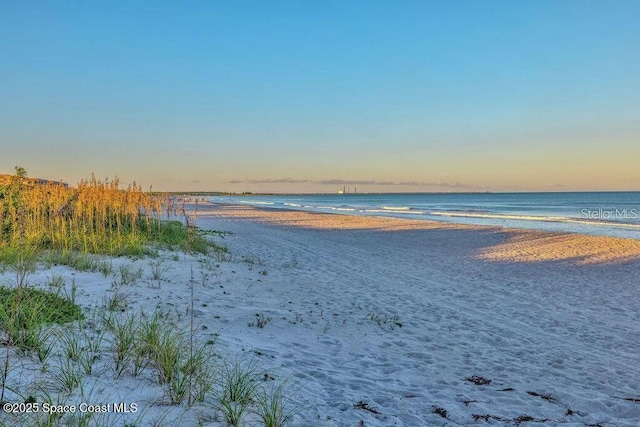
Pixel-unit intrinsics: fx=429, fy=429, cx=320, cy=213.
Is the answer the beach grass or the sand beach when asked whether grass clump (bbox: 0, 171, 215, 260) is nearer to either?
the beach grass

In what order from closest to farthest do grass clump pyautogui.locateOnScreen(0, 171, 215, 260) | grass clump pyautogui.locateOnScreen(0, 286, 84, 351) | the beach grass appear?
the beach grass → grass clump pyautogui.locateOnScreen(0, 286, 84, 351) → grass clump pyautogui.locateOnScreen(0, 171, 215, 260)

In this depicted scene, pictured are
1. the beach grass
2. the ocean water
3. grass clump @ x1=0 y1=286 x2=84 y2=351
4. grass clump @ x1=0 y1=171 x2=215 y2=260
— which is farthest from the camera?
the ocean water

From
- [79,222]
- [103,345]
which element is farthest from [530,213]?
[103,345]

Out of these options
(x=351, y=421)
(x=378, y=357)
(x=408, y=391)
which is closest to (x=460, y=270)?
(x=378, y=357)

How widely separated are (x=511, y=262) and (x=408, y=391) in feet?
38.0

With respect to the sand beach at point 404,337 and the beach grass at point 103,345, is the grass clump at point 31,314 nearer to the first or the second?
the beach grass at point 103,345

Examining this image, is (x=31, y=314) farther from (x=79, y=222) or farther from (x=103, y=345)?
(x=79, y=222)

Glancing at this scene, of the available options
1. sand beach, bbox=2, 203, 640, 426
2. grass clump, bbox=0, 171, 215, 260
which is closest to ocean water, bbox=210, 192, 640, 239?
sand beach, bbox=2, 203, 640, 426

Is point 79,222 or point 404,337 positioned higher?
point 79,222

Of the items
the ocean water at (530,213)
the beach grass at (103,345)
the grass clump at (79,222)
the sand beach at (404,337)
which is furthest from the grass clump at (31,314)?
the ocean water at (530,213)

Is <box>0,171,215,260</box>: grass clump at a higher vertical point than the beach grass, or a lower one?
higher

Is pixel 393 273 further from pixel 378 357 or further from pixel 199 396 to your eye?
pixel 199 396

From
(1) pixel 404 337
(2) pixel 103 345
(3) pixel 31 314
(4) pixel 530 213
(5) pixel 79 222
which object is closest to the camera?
(2) pixel 103 345

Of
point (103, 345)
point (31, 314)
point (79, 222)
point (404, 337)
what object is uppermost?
point (79, 222)
